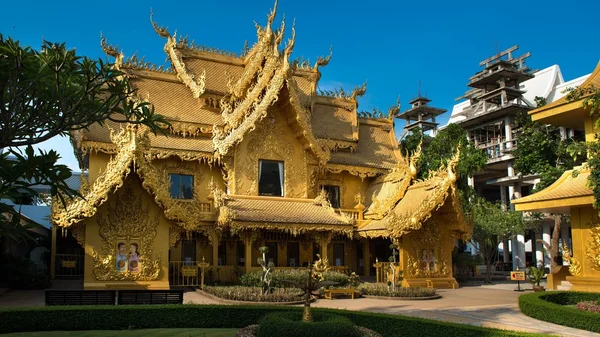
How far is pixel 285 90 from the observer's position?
21906 millimetres

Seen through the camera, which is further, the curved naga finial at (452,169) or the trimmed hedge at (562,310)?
the curved naga finial at (452,169)

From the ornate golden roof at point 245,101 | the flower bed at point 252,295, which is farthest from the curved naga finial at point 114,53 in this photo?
the flower bed at point 252,295

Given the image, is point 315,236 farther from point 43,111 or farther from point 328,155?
point 43,111

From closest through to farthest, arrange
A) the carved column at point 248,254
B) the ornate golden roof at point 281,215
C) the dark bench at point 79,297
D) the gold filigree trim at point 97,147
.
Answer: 1. the dark bench at point 79,297
2. the ornate golden roof at point 281,215
3. the carved column at point 248,254
4. the gold filigree trim at point 97,147

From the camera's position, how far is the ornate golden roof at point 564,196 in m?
15.4

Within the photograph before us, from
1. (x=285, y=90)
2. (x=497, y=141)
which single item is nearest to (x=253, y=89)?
(x=285, y=90)

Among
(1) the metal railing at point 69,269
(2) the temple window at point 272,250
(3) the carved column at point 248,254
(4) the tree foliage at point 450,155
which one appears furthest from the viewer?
(4) the tree foliage at point 450,155

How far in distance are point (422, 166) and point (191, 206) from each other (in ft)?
59.5

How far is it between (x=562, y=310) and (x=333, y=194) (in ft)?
43.6

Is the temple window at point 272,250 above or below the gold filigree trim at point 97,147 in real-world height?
below

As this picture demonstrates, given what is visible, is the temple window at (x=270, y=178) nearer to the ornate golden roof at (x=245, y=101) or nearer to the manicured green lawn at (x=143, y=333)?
the ornate golden roof at (x=245, y=101)

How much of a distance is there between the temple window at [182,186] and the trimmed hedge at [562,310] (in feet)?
40.8

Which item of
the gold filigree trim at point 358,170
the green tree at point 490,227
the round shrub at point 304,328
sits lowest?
the round shrub at point 304,328

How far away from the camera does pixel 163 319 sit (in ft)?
37.2
